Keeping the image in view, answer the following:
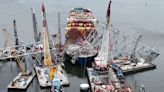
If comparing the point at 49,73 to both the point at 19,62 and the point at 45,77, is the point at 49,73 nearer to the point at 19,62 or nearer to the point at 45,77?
Answer: the point at 45,77

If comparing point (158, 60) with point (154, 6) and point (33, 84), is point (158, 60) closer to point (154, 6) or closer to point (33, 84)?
point (33, 84)

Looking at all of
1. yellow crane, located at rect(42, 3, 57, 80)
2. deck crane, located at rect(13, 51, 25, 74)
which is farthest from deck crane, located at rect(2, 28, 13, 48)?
yellow crane, located at rect(42, 3, 57, 80)

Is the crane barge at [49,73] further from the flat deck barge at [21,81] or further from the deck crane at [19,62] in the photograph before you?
the deck crane at [19,62]

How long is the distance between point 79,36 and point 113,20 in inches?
1423

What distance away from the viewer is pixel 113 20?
117438mm

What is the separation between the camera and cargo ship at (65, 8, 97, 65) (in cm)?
7171

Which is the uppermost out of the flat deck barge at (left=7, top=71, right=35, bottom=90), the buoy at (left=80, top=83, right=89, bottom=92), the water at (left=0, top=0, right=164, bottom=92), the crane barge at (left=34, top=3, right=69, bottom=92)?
the crane barge at (left=34, top=3, right=69, bottom=92)

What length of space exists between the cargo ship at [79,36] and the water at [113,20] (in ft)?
18.8

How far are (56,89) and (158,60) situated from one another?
27.5 m

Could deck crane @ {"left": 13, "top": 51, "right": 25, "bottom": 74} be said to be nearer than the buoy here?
No

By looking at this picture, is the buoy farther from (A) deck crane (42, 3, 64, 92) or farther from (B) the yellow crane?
(B) the yellow crane

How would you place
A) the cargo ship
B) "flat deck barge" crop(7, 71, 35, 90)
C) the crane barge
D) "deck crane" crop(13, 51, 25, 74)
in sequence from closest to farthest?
the crane barge < "flat deck barge" crop(7, 71, 35, 90) < "deck crane" crop(13, 51, 25, 74) < the cargo ship

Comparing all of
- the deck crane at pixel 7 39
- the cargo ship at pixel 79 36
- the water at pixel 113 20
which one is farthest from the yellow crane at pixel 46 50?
the deck crane at pixel 7 39

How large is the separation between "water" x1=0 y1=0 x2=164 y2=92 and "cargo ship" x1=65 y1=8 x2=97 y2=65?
5.73 m
